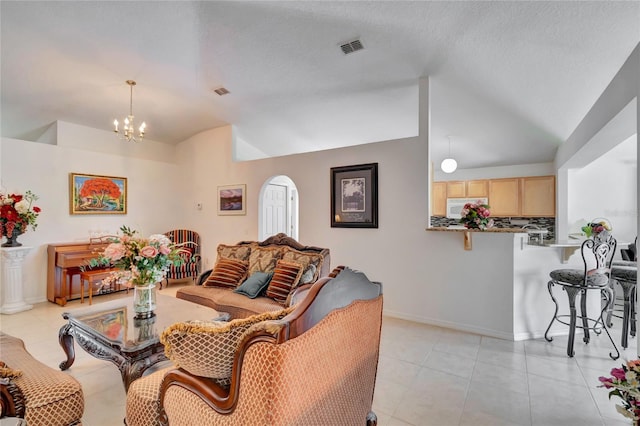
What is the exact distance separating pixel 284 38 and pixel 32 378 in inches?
136

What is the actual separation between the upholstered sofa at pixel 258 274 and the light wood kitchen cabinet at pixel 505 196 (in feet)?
13.2

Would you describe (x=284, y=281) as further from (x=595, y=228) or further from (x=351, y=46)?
(x=595, y=228)

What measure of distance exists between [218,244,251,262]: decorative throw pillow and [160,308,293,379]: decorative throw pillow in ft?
8.43

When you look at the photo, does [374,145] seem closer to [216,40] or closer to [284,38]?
[284,38]

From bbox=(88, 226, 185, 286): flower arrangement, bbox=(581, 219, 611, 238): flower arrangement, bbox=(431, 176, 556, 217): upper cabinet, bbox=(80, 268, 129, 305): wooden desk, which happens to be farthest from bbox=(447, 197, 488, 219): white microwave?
bbox=(80, 268, 129, 305): wooden desk

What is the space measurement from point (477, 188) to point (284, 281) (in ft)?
14.9

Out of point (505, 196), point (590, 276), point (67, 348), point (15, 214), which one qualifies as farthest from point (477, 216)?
point (15, 214)

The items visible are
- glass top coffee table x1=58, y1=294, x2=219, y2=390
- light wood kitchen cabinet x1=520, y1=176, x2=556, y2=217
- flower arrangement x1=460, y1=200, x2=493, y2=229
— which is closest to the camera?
glass top coffee table x1=58, y1=294, x2=219, y2=390

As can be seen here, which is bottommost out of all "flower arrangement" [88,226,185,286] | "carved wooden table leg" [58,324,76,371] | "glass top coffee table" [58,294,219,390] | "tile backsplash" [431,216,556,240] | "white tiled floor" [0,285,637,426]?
"white tiled floor" [0,285,637,426]

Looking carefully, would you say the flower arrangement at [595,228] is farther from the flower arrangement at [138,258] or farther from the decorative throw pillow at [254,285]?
the flower arrangement at [138,258]

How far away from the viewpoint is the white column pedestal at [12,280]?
4102 millimetres

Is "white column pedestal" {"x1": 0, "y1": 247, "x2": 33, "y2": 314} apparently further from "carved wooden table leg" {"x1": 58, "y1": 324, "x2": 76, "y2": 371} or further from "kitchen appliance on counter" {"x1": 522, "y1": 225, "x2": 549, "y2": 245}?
"kitchen appliance on counter" {"x1": 522, "y1": 225, "x2": 549, "y2": 245}

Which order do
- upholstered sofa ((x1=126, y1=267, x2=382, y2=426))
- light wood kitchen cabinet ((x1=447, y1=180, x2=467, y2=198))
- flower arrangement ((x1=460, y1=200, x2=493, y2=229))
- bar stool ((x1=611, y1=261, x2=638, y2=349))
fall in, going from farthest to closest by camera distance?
light wood kitchen cabinet ((x1=447, y1=180, x2=467, y2=198)) → flower arrangement ((x1=460, y1=200, x2=493, y2=229)) → bar stool ((x1=611, y1=261, x2=638, y2=349)) → upholstered sofa ((x1=126, y1=267, x2=382, y2=426))

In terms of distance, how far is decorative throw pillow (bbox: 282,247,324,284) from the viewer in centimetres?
315
